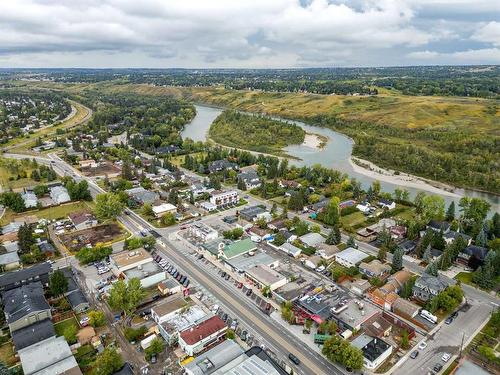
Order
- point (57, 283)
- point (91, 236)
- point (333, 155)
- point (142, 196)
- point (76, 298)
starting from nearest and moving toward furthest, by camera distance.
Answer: point (57, 283) < point (76, 298) < point (91, 236) < point (142, 196) < point (333, 155)

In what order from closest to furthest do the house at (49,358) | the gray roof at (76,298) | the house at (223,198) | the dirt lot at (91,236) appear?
1. the house at (49,358)
2. the gray roof at (76,298)
3. the dirt lot at (91,236)
4. the house at (223,198)

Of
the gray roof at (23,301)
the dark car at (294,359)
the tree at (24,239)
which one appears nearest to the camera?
the dark car at (294,359)

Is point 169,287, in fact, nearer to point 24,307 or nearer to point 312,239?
point 24,307

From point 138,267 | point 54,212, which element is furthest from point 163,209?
point 54,212

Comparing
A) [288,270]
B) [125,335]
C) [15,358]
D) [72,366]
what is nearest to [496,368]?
[288,270]

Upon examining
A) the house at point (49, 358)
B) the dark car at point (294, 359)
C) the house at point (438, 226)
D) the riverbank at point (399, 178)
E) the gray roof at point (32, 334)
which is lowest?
the riverbank at point (399, 178)

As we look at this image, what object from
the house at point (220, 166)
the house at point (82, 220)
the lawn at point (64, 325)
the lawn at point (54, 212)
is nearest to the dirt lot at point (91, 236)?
the house at point (82, 220)

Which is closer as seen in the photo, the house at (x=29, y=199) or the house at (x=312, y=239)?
the house at (x=312, y=239)

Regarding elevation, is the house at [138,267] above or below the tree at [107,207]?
below

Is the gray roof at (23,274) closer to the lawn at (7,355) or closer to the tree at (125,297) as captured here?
the lawn at (7,355)
